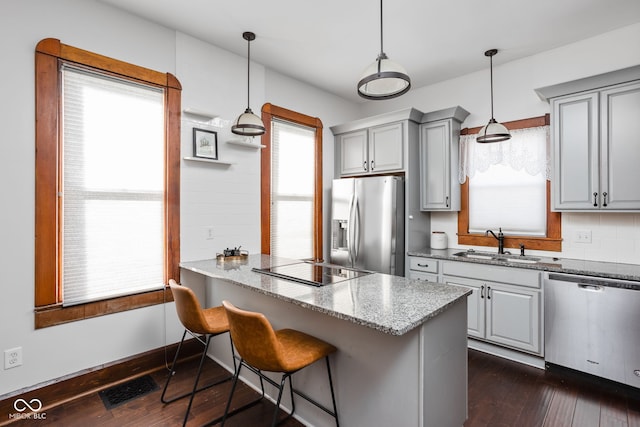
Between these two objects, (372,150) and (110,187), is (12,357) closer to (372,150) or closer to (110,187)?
(110,187)

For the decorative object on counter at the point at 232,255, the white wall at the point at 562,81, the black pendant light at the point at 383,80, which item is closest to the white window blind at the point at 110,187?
the decorative object on counter at the point at 232,255

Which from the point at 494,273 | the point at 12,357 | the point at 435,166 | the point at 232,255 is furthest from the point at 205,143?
the point at 494,273

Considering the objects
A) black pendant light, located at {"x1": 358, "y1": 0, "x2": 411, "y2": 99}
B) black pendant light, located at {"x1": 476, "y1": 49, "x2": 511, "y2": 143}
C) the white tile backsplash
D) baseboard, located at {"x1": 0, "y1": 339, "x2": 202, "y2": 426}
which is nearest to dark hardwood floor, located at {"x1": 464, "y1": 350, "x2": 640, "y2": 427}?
the white tile backsplash

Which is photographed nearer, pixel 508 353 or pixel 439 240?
pixel 508 353

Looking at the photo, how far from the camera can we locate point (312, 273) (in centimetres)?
227

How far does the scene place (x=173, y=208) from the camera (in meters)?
2.71

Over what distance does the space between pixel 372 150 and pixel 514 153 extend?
1.49m

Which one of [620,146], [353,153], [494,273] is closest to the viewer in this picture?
[620,146]

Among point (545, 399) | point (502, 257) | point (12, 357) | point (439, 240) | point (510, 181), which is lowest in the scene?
point (545, 399)

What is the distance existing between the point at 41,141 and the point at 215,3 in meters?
1.55

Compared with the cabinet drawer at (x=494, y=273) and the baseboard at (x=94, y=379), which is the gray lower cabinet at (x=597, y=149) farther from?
the baseboard at (x=94, y=379)

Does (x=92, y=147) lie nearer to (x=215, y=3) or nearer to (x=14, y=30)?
(x=14, y=30)

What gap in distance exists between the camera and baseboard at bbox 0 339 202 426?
206cm

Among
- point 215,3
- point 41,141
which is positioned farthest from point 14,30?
point 215,3
